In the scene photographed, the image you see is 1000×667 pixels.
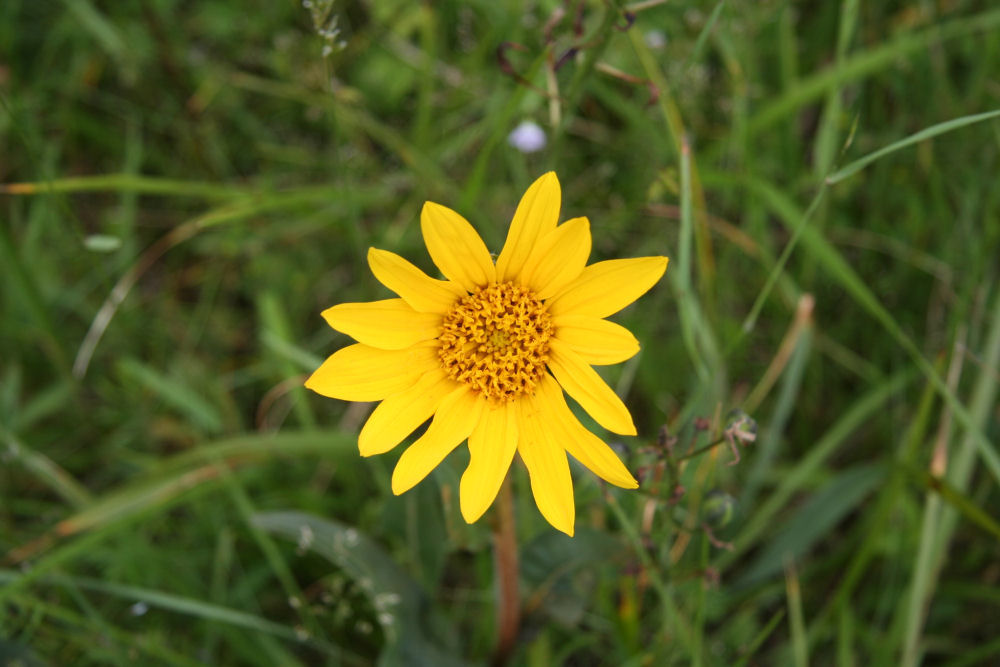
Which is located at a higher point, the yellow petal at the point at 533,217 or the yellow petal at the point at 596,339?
the yellow petal at the point at 533,217

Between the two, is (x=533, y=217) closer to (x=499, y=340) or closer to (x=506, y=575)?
(x=499, y=340)

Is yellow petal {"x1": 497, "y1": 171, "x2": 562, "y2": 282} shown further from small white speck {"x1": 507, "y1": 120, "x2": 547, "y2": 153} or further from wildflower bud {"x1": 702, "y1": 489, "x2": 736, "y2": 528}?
small white speck {"x1": 507, "y1": 120, "x2": 547, "y2": 153}

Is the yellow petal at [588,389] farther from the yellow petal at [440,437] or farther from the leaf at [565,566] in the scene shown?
the leaf at [565,566]

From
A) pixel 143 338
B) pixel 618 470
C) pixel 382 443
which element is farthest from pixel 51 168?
pixel 618 470

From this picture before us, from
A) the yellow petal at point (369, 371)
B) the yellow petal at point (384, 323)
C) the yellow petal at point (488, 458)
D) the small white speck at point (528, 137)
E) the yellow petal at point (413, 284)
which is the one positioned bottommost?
the yellow petal at point (488, 458)

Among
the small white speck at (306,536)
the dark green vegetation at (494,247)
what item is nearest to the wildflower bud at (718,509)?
the dark green vegetation at (494,247)

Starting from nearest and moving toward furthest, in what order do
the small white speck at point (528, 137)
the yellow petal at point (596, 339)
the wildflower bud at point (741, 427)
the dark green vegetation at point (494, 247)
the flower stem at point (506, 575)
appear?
the yellow petal at point (596, 339) < the wildflower bud at point (741, 427) < the flower stem at point (506, 575) < the dark green vegetation at point (494, 247) < the small white speck at point (528, 137)
